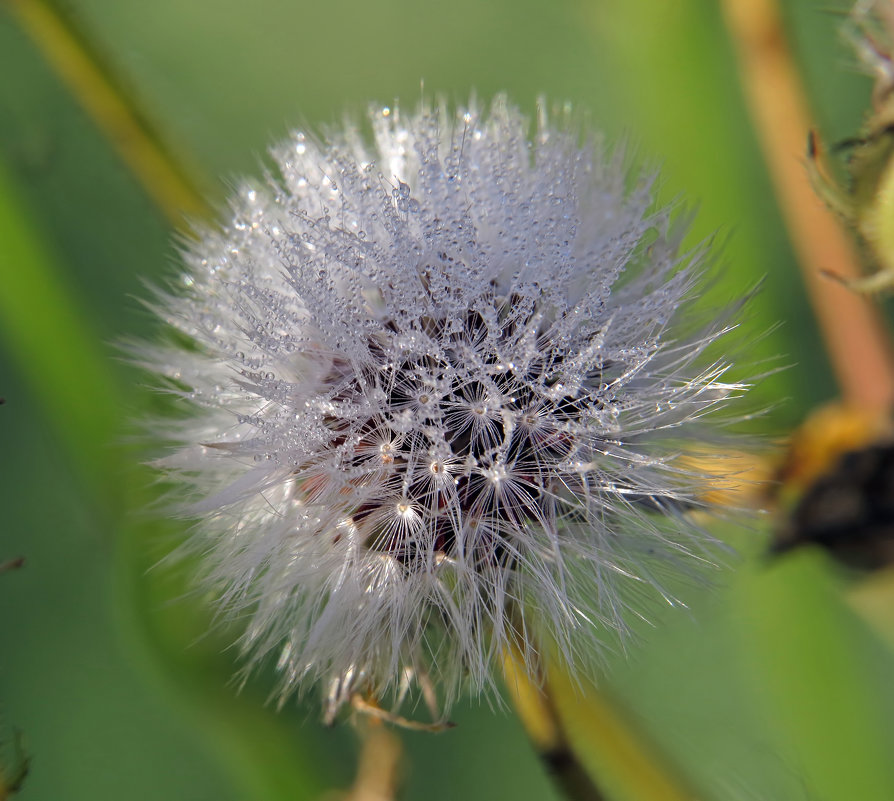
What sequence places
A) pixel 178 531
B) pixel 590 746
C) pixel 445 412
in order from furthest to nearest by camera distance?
1. pixel 178 531
2. pixel 590 746
3. pixel 445 412

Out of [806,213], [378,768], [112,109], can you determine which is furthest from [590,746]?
[112,109]

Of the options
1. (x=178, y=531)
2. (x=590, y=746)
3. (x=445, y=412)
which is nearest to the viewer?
(x=445, y=412)

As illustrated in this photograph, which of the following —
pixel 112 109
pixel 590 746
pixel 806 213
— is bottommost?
pixel 590 746

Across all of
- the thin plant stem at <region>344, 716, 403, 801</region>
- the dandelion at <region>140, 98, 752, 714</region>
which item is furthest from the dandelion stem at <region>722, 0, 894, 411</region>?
the thin plant stem at <region>344, 716, 403, 801</region>

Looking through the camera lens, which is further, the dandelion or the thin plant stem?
the thin plant stem

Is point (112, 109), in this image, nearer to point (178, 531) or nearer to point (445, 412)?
point (178, 531)

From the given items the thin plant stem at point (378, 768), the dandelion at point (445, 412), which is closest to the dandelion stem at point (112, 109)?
the dandelion at point (445, 412)

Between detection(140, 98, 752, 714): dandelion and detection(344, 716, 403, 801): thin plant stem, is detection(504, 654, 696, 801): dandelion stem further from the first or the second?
detection(344, 716, 403, 801): thin plant stem
